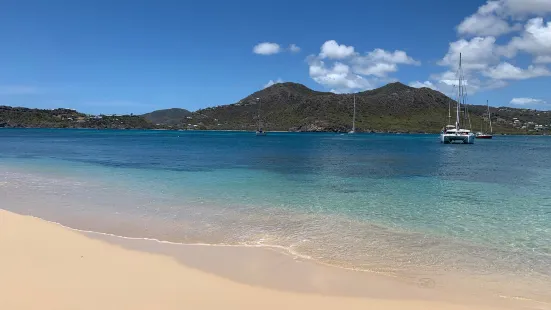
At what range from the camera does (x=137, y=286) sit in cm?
708

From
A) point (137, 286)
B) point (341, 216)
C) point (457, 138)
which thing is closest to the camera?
point (137, 286)

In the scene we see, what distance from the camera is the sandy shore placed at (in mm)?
6430

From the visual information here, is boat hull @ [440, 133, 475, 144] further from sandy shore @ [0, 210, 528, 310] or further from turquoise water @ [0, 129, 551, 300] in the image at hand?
sandy shore @ [0, 210, 528, 310]

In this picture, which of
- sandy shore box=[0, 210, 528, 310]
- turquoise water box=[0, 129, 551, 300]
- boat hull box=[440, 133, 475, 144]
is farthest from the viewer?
boat hull box=[440, 133, 475, 144]

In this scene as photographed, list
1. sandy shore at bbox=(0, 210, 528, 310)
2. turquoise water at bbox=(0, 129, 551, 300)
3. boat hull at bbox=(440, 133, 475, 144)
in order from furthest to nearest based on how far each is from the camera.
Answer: boat hull at bbox=(440, 133, 475, 144), turquoise water at bbox=(0, 129, 551, 300), sandy shore at bbox=(0, 210, 528, 310)

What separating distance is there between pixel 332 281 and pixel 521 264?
15.4ft

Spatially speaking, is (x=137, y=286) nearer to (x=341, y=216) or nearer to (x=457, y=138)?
(x=341, y=216)

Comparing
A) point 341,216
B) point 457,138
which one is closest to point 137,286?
point 341,216

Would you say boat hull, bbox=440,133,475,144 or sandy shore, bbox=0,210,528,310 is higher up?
boat hull, bbox=440,133,475,144

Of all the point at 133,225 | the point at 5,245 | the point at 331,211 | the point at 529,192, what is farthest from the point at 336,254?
the point at 529,192

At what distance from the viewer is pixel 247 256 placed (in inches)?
364

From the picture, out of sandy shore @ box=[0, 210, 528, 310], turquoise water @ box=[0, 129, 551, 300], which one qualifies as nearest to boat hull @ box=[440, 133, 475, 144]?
turquoise water @ box=[0, 129, 551, 300]

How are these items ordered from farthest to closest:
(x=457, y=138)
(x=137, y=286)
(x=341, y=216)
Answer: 1. (x=457, y=138)
2. (x=341, y=216)
3. (x=137, y=286)

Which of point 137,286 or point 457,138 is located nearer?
point 137,286
